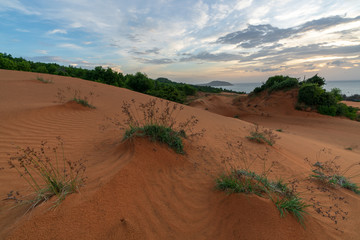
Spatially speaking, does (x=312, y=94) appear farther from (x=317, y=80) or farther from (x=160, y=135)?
(x=160, y=135)

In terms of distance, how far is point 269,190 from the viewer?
2.22m

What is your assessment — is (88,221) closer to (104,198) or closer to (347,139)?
(104,198)

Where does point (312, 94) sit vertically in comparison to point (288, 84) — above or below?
below

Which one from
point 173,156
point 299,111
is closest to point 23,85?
point 173,156

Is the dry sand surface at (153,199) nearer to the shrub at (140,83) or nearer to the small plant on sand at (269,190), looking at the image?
the small plant on sand at (269,190)

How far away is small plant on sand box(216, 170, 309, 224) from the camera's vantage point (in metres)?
1.94

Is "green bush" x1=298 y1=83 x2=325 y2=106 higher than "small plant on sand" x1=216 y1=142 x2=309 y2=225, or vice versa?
"green bush" x1=298 y1=83 x2=325 y2=106

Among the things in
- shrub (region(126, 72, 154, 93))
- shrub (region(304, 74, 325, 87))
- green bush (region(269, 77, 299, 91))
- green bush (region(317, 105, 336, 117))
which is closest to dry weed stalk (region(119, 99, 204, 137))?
green bush (region(317, 105, 336, 117))

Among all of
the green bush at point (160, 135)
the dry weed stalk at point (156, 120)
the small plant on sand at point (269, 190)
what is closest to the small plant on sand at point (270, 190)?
the small plant on sand at point (269, 190)

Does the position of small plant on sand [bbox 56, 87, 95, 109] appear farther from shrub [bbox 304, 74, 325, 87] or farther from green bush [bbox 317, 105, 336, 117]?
shrub [bbox 304, 74, 325, 87]

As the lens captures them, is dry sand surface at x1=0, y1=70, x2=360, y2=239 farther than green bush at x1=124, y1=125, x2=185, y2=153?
No

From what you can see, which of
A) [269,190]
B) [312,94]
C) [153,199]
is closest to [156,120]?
[153,199]

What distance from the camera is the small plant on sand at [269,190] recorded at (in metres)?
1.94

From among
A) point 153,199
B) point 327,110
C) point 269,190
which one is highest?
point 327,110
